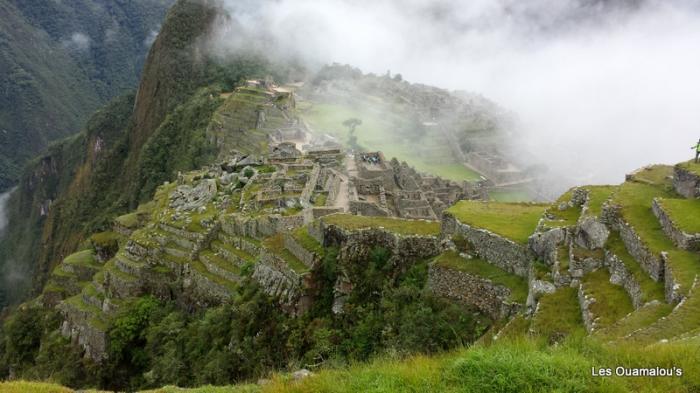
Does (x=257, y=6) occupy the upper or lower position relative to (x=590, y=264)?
upper

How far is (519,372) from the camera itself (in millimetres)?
7055

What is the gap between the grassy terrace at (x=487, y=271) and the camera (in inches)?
495

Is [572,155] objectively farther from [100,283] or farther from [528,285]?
[528,285]

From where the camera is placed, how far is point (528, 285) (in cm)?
1250

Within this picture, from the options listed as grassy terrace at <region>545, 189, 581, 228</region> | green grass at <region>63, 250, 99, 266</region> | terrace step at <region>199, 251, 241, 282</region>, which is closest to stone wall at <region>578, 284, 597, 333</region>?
grassy terrace at <region>545, 189, 581, 228</region>

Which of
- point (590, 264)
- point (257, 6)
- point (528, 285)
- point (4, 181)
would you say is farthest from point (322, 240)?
point (4, 181)

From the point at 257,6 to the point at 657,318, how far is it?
539ft

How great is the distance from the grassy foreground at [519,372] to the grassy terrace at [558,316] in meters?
2.07

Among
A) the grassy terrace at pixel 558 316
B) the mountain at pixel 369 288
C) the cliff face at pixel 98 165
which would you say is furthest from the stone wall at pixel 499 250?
the cliff face at pixel 98 165

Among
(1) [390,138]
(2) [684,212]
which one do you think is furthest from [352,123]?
(2) [684,212]

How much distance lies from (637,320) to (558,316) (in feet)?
5.58

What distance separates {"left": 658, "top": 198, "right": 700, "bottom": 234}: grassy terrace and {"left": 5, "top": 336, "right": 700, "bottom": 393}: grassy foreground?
13.2 feet

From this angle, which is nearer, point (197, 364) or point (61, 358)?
point (197, 364)

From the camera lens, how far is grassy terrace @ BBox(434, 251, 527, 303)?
12.6 meters
